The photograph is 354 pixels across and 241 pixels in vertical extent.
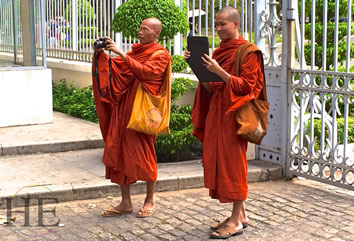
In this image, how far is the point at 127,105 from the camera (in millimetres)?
5719

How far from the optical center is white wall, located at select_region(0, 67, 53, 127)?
29.9ft

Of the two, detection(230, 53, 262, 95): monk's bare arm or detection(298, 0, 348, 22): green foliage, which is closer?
detection(230, 53, 262, 95): monk's bare arm

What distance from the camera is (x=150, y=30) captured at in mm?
5656

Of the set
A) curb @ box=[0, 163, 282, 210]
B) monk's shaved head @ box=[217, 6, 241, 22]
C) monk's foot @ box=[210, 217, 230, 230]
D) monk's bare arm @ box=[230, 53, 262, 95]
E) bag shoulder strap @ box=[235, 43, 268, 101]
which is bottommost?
monk's foot @ box=[210, 217, 230, 230]

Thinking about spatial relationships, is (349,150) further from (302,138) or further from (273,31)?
(273,31)

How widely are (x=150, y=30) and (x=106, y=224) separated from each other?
1760mm

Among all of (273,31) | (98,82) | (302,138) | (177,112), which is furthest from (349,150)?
(98,82)

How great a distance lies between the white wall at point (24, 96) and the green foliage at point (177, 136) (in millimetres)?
2288

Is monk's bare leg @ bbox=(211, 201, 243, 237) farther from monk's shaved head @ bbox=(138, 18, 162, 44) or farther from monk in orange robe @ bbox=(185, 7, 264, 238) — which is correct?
monk's shaved head @ bbox=(138, 18, 162, 44)

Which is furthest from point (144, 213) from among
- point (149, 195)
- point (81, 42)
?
point (81, 42)

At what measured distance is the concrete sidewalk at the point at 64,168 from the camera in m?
6.31

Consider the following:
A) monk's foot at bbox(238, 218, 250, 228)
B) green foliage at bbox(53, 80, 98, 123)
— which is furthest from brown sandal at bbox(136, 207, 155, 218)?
green foliage at bbox(53, 80, 98, 123)

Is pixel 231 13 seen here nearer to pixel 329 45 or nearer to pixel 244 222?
pixel 244 222

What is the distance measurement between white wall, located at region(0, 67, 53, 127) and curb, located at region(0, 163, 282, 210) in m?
3.12
